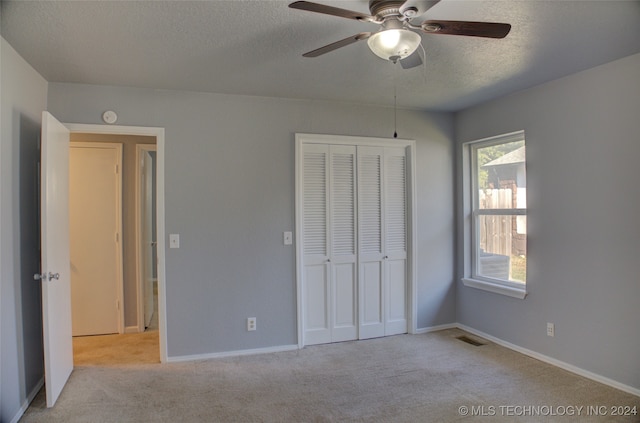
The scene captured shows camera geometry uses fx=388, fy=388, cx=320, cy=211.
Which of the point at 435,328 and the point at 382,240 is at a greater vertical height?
the point at 382,240

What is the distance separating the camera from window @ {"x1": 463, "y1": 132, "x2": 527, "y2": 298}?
12.0ft

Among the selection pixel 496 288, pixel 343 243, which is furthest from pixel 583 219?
pixel 343 243

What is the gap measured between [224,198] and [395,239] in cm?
184

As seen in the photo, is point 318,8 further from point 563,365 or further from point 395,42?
point 563,365

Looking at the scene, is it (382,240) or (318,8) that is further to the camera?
(382,240)

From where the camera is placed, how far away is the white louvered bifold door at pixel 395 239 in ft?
13.5

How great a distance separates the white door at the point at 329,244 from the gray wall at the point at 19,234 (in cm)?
216

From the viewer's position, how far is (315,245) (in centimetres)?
385

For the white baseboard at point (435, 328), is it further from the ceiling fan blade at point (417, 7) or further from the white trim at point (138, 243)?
the ceiling fan blade at point (417, 7)

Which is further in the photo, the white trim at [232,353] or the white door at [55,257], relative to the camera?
the white trim at [232,353]

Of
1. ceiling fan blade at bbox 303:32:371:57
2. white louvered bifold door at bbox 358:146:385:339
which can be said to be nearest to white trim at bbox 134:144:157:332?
white louvered bifold door at bbox 358:146:385:339

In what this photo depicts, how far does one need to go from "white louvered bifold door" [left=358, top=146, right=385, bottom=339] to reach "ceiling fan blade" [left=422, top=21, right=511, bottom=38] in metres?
2.20

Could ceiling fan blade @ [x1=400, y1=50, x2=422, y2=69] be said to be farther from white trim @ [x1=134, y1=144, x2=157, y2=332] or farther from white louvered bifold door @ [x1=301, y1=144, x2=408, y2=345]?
white trim @ [x1=134, y1=144, x2=157, y2=332]

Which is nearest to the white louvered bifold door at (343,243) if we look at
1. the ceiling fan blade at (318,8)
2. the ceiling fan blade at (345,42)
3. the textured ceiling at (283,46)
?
the textured ceiling at (283,46)
